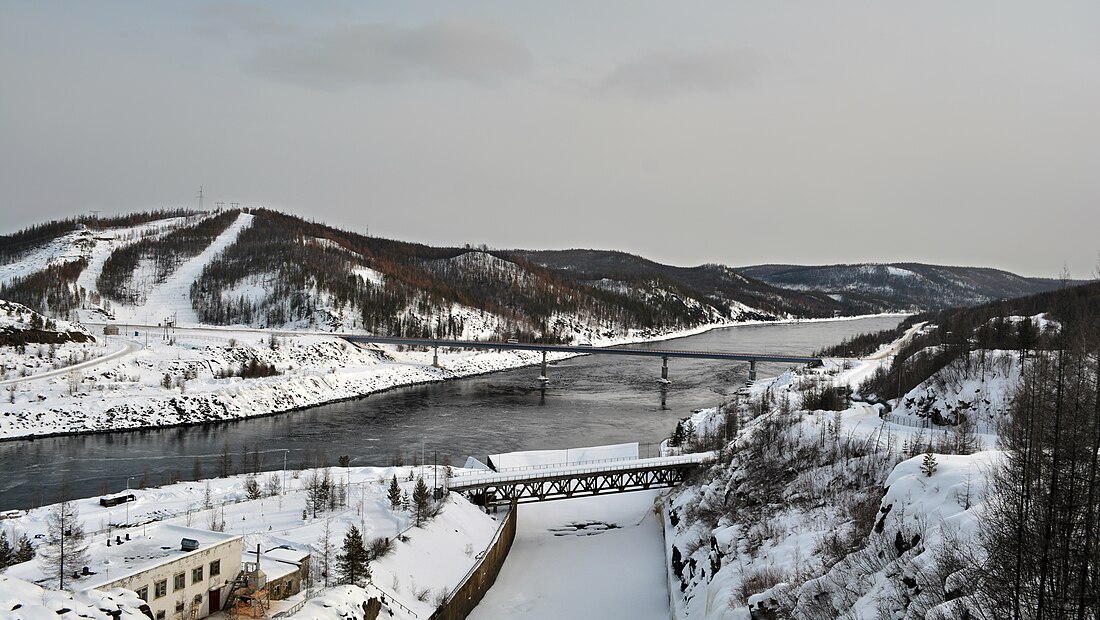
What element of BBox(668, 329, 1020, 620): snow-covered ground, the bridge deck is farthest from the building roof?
the bridge deck

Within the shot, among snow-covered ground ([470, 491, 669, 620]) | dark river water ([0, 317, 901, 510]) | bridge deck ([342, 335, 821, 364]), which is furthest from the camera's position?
bridge deck ([342, 335, 821, 364])

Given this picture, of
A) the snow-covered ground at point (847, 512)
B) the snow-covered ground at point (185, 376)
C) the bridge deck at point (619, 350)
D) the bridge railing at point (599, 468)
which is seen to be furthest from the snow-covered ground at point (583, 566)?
the bridge deck at point (619, 350)

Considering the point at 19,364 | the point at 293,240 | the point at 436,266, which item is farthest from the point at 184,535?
the point at 436,266

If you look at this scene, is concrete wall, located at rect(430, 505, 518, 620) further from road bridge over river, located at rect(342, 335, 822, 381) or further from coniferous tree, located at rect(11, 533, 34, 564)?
road bridge over river, located at rect(342, 335, 822, 381)

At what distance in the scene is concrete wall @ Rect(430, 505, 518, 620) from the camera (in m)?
24.3

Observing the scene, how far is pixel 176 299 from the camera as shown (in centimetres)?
12519

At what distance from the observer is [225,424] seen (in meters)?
54.8

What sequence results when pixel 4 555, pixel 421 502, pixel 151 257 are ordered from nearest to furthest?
pixel 4 555 → pixel 421 502 → pixel 151 257

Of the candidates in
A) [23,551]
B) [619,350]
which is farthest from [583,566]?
[619,350]

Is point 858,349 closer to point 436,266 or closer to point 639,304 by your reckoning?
point 639,304

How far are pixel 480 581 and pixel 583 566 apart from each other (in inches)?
202

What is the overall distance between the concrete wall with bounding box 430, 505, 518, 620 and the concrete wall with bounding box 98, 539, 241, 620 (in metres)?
6.31

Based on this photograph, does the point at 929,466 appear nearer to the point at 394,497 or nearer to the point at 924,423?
the point at 394,497

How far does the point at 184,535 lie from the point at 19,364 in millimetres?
48257
